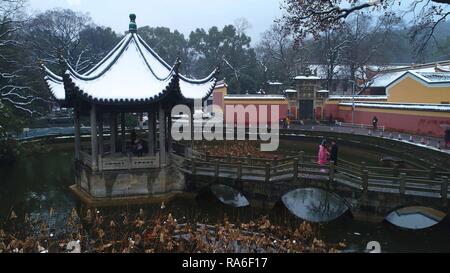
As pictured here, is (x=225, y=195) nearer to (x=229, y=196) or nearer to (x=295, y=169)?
(x=229, y=196)

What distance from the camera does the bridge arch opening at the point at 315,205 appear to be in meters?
14.6

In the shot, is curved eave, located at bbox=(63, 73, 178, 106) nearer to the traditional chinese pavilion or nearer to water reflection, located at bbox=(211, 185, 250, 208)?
the traditional chinese pavilion

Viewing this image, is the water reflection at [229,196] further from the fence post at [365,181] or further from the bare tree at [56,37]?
the bare tree at [56,37]

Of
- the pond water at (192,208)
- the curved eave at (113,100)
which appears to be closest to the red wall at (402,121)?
the pond water at (192,208)

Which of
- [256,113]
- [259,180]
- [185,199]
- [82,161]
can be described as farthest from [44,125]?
[259,180]

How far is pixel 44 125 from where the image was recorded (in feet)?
138

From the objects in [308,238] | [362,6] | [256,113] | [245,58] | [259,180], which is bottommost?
[308,238]

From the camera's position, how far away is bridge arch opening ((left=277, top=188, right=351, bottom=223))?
14641 millimetres

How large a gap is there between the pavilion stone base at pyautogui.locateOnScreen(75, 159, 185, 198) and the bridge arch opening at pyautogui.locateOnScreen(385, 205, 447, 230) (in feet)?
29.0

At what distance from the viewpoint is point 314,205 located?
15180 millimetres

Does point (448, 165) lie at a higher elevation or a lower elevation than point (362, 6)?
lower

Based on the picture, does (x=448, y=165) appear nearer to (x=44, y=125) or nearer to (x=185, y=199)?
(x=185, y=199)

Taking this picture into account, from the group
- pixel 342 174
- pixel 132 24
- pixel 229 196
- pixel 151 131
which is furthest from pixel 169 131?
pixel 342 174
